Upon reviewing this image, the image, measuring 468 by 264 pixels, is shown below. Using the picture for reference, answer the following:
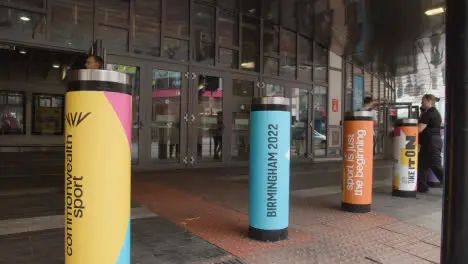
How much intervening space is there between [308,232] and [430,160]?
4112 millimetres

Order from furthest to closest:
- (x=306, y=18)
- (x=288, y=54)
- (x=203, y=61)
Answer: (x=288, y=54) → (x=306, y=18) → (x=203, y=61)

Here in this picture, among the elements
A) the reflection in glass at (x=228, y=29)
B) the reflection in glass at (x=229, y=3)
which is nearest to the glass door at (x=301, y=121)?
the reflection in glass at (x=228, y=29)

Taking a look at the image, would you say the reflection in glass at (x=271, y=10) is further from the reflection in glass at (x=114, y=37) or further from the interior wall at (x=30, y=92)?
the interior wall at (x=30, y=92)

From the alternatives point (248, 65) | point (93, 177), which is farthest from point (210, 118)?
point (93, 177)

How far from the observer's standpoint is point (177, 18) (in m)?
10.4

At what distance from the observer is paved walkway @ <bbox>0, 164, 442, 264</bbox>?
3.61m

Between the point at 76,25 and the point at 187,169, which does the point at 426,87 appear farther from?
the point at 76,25

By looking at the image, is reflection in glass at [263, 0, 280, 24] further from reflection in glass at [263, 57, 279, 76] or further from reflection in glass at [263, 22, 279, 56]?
reflection in glass at [263, 57, 279, 76]

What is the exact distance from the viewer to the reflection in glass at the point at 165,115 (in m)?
Answer: 9.97

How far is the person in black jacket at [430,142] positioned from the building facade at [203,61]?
4475 millimetres

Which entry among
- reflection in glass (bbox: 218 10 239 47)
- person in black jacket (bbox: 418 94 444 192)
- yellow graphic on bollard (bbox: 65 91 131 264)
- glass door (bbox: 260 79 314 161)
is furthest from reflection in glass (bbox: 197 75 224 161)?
yellow graphic on bollard (bbox: 65 91 131 264)

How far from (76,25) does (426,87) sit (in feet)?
64.3

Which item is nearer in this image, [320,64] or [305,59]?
[305,59]

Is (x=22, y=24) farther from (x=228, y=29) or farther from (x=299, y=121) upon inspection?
(x=299, y=121)
